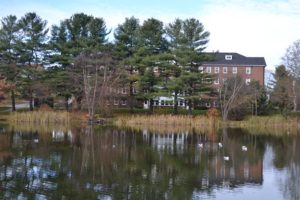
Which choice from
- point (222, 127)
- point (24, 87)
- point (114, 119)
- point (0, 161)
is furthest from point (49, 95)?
point (0, 161)

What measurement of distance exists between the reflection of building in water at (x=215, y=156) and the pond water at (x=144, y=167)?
42mm

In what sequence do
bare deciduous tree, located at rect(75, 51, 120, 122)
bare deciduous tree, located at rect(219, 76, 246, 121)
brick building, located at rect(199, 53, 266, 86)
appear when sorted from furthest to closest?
brick building, located at rect(199, 53, 266, 86)
bare deciduous tree, located at rect(219, 76, 246, 121)
bare deciduous tree, located at rect(75, 51, 120, 122)

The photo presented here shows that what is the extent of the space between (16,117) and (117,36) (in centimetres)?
1585

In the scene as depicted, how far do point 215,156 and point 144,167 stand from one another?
20.1 feet

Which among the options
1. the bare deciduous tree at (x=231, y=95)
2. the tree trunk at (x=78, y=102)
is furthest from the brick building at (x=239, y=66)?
the tree trunk at (x=78, y=102)

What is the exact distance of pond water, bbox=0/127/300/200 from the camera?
17.2 m

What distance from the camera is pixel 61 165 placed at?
2234 cm

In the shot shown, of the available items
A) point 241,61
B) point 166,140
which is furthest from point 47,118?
point 241,61

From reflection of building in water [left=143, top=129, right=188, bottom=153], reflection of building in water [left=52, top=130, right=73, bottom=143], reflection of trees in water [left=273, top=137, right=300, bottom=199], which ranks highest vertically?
reflection of building in water [left=52, top=130, right=73, bottom=143]

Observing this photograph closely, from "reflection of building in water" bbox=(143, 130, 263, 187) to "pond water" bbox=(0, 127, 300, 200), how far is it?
4cm

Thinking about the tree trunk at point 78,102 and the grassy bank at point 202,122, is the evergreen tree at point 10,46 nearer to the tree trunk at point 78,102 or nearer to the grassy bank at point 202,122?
the tree trunk at point 78,102

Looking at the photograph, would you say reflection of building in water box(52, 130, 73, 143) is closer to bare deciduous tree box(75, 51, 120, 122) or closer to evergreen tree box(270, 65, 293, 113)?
bare deciduous tree box(75, 51, 120, 122)

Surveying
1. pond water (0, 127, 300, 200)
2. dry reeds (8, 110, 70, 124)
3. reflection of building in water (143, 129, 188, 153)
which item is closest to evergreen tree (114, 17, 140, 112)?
dry reeds (8, 110, 70, 124)

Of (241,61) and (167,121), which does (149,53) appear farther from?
(241,61)
